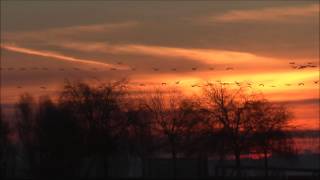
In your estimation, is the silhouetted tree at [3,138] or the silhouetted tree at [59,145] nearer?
the silhouetted tree at [59,145]

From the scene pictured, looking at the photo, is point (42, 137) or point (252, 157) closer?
point (42, 137)

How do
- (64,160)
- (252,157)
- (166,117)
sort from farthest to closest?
(252,157), (166,117), (64,160)

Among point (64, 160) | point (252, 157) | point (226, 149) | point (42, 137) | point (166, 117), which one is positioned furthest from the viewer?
point (252, 157)

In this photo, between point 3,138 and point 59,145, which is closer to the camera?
point 59,145

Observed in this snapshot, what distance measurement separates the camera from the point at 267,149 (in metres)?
89.8

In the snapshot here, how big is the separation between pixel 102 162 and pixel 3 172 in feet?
36.4

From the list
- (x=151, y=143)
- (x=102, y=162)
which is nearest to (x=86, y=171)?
(x=102, y=162)

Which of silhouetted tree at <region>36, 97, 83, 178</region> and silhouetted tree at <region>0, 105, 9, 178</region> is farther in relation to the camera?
silhouetted tree at <region>0, 105, 9, 178</region>

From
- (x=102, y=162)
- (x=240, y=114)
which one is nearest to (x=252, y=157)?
(x=240, y=114)

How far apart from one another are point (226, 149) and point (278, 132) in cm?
655

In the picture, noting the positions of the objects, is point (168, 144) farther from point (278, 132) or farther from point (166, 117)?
point (278, 132)

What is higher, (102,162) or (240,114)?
(240,114)

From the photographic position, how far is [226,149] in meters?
89.5

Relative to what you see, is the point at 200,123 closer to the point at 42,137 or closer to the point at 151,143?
the point at 151,143
